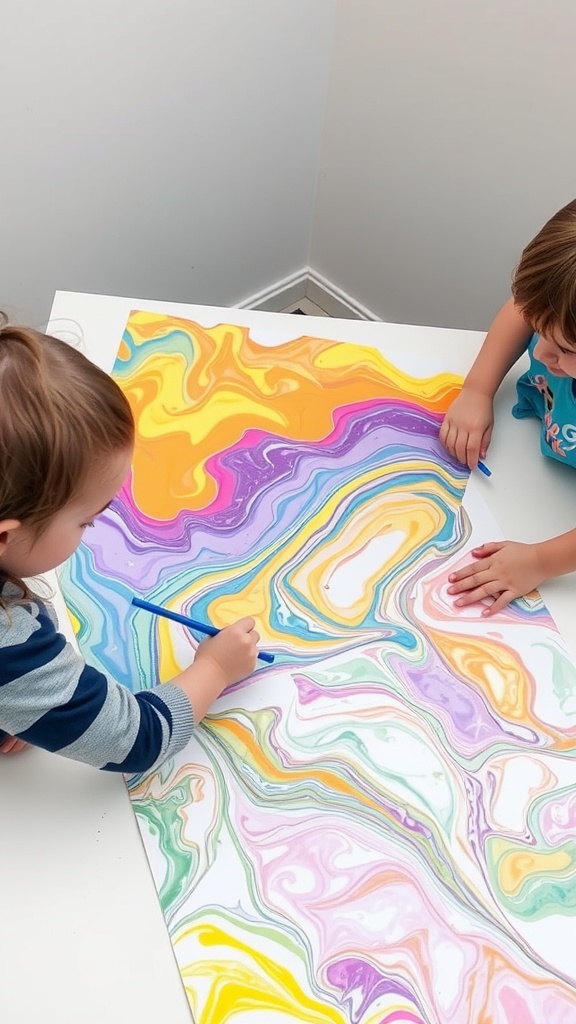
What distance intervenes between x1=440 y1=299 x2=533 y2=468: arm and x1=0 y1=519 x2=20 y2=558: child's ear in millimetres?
476

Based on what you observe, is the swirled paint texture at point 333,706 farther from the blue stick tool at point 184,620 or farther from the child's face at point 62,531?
the child's face at point 62,531

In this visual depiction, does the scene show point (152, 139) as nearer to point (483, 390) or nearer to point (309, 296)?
point (309, 296)

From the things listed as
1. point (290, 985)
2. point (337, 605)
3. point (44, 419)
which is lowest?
point (290, 985)

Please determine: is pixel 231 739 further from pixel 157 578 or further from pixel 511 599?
pixel 511 599

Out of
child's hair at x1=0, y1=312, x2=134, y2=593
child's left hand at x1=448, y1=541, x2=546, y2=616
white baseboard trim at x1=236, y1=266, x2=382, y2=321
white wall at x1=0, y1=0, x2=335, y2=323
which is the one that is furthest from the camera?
white baseboard trim at x1=236, y1=266, x2=382, y2=321

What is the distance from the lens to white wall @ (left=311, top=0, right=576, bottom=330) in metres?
1.15

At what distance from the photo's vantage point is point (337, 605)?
785 mm

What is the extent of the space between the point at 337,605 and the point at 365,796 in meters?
0.18

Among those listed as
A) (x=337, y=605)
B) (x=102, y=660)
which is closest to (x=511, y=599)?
(x=337, y=605)

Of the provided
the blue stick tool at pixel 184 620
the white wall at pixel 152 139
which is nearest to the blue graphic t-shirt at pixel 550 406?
the blue stick tool at pixel 184 620

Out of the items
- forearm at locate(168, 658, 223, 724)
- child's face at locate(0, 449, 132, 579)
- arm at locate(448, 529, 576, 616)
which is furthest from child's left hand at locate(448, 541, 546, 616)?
child's face at locate(0, 449, 132, 579)

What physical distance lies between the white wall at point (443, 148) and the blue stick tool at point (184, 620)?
0.82m

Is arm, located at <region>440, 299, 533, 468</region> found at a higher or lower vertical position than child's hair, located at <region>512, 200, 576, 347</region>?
lower

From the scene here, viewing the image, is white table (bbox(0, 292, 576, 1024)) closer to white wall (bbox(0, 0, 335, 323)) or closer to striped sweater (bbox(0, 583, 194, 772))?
striped sweater (bbox(0, 583, 194, 772))
